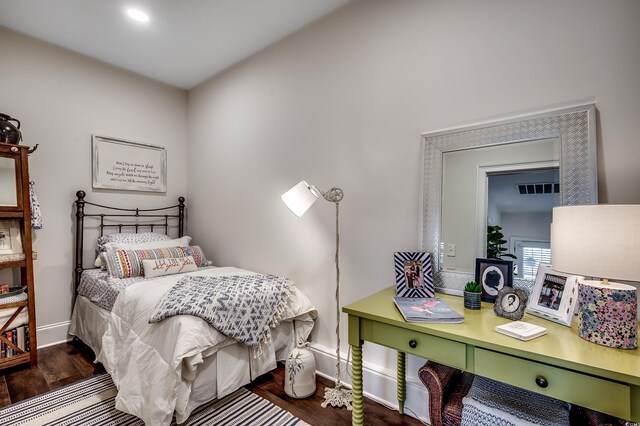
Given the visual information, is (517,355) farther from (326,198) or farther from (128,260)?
(128,260)

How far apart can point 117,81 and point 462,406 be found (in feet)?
12.4

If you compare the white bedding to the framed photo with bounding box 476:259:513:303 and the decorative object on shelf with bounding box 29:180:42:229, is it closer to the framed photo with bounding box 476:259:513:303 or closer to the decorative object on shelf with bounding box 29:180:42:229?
the decorative object on shelf with bounding box 29:180:42:229

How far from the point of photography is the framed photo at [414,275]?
63.0 inches

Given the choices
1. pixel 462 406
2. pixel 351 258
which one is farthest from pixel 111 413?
pixel 462 406

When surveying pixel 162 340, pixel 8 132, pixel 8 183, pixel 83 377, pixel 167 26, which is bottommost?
pixel 83 377

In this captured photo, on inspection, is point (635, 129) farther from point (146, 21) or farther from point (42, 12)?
point (42, 12)

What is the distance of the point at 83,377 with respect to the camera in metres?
2.20

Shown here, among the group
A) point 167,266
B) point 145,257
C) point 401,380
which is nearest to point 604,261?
point 401,380

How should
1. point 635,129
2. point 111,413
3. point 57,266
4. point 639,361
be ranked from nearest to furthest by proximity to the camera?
point 639,361 < point 635,129 < point 111,413 < point 57,266

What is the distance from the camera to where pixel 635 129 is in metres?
1.25

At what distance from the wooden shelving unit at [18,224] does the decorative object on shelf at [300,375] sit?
1.95 m

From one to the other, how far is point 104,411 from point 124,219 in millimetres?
1862

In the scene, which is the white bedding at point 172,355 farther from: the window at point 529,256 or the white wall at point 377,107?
the window at point 529,256

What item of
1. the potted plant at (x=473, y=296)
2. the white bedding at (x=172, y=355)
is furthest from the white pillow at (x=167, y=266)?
the potted plant at (x=473, y=296)
